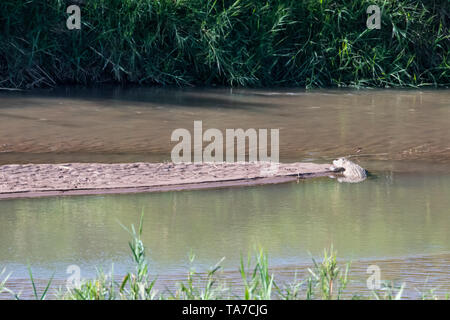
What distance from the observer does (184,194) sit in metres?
5.25

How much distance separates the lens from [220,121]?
825 cm

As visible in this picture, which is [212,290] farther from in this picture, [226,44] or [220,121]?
[226,44]

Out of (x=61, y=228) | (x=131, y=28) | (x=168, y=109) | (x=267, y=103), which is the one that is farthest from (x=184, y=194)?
(x=131, y=28)

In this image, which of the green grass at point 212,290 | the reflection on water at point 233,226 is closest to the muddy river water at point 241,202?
the reflection on water at point 233,226

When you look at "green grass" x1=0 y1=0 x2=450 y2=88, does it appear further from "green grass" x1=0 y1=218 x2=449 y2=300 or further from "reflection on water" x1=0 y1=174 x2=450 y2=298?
"green grass" x1=0 y1=218 x2=449 y2=300

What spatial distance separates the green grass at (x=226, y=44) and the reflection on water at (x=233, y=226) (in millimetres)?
5272

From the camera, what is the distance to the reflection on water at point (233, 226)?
390 cm

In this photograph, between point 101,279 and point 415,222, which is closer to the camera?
point 101,279

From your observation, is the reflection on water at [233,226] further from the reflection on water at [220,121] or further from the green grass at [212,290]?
the reflection on water at [220,121]

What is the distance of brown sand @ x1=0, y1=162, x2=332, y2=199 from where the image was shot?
5.27m

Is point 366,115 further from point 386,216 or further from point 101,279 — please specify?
point 101,279

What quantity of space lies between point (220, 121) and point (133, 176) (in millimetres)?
2717

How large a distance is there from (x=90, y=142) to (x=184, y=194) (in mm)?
2047
